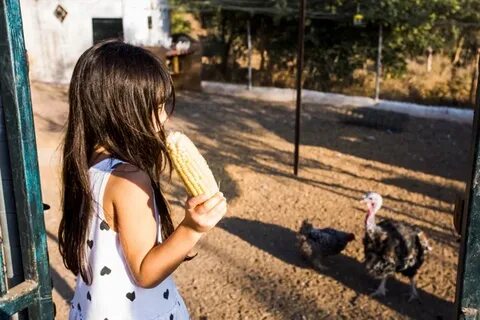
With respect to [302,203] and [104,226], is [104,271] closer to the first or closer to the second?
[104,226]

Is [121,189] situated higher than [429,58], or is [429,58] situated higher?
[121,189]

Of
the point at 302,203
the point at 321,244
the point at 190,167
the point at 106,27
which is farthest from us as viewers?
the point at 106,27

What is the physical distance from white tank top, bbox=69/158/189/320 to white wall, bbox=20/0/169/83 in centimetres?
1040

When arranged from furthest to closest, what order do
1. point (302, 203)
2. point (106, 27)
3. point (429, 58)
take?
point (106, 27) → point (429, 58) → point (302, 203)

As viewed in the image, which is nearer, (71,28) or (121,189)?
(121,189)

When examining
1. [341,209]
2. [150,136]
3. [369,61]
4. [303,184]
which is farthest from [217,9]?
[150,136]

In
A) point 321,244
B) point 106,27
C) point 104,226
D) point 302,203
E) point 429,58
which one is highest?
point 106,27

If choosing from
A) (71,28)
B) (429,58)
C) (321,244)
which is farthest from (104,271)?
(71,28)

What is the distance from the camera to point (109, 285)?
1568mm

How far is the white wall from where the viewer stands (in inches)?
462

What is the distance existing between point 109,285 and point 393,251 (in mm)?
2749

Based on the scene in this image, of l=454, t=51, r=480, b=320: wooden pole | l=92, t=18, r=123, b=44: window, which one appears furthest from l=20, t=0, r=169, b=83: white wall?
l=454, t=51, r=480, b=320: wooden pole

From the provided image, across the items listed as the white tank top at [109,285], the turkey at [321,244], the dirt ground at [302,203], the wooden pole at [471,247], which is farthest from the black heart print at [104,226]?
the turkey at [321,244]

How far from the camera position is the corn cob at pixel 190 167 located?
4.49 feet
